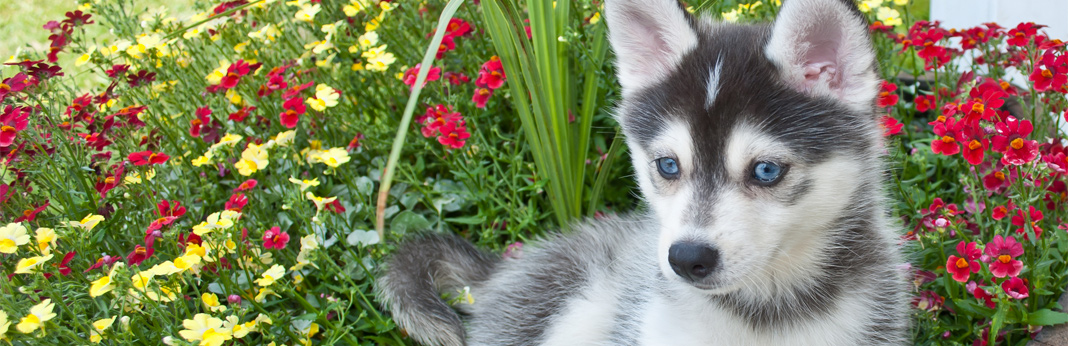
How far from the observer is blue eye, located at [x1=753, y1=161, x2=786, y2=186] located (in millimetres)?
1995

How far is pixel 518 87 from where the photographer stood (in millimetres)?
3105

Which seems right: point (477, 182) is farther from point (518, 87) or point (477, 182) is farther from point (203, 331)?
point (203, 331)

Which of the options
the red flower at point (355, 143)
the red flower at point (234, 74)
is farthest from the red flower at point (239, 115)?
the red flower at point (355, 143)

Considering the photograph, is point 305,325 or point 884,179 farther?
point 305,325

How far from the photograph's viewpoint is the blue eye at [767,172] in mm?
1995

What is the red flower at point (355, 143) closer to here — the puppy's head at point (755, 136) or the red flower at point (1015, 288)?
the puppy's head at point (755, 136)

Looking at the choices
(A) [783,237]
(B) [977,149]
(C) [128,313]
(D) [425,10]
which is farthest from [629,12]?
(D) [425,10]

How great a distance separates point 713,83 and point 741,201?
326mm

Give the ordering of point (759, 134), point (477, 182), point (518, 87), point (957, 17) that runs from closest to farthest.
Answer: point (759, 134) → point (518, 87) → point (477, 182) → point (957, 17)

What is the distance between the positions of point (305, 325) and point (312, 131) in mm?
1481

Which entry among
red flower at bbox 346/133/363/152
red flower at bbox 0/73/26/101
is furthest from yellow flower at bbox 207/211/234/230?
red flower at bbox 346/133/363/152

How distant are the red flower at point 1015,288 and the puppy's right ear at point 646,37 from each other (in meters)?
1.29

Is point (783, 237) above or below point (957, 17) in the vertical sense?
above

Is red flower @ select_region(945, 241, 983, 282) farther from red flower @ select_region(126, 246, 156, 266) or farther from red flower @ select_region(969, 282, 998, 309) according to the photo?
red flower @ select_region(126, 246, 156, 266)
